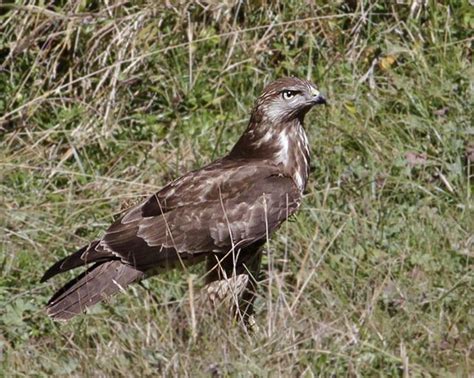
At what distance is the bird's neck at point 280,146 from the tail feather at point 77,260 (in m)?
0.94

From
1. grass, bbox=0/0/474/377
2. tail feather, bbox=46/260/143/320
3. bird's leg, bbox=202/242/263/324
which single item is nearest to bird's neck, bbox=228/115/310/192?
grass, bbox=0/0/474/377

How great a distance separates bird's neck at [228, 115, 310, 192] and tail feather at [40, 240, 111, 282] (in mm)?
939

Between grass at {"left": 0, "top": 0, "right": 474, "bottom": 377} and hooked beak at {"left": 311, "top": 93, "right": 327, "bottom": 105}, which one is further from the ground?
hooked beak at {"left": 311, "top": 93, "right": 327, "bottom": 105}

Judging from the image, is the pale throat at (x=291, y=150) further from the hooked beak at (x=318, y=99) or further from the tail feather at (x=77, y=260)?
the tail feather at (x=77, y=260)

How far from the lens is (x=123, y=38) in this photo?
26.7 ft

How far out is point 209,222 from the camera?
6.45 m

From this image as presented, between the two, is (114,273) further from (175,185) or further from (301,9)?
(301,9)

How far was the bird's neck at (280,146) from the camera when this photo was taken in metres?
6.70

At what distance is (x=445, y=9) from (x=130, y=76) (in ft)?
6.08

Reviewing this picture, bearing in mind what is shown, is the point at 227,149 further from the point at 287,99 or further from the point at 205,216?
the point at 205,216

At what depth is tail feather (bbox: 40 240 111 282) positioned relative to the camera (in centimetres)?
610

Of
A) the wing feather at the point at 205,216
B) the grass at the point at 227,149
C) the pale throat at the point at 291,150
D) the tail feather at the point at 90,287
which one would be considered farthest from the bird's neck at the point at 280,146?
the tail feather at the point at 90,287

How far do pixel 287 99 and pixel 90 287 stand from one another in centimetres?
136

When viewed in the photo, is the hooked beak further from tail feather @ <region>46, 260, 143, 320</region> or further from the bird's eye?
tail feather @ <region>46, 260, 143, 320</region>
